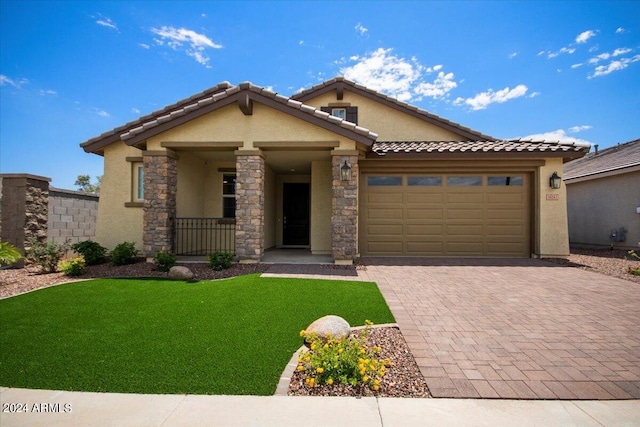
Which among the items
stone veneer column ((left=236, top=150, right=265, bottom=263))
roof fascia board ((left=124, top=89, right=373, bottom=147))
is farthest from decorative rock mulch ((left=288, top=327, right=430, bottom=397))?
roof fascia board ((left=124, top=89, right=373, bottom=147))

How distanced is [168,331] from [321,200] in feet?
22.3

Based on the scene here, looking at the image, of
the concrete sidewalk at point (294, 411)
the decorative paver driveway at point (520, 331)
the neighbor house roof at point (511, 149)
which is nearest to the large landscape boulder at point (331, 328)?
the decorative paver driveway at point (520, 331)

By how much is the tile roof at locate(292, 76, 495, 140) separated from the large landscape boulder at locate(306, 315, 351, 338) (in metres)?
10.6

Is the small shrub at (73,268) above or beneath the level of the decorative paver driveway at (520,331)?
above

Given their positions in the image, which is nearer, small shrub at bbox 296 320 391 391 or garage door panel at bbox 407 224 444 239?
small shrub at bbox 296 320 391 391

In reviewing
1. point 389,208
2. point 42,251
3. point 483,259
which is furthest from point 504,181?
point 42,251

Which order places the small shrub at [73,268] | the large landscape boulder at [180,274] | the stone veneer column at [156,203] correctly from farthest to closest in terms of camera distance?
the stone veneer column at [156,203], the small shrub at [73,268], the large landscape boulder at [180,274]

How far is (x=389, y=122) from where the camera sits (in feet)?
41.6

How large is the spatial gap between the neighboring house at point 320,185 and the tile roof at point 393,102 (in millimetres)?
1830

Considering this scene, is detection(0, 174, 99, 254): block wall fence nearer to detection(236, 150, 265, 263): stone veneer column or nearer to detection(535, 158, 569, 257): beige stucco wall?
detection(236, 150, 265, 263): stone veneer column

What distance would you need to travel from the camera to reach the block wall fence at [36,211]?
8.33m

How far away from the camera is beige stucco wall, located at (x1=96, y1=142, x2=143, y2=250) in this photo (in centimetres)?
991

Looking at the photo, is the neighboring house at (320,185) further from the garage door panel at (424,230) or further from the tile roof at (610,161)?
the tile roof at (610,161)

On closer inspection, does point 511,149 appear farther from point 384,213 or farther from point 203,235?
point 203,235
